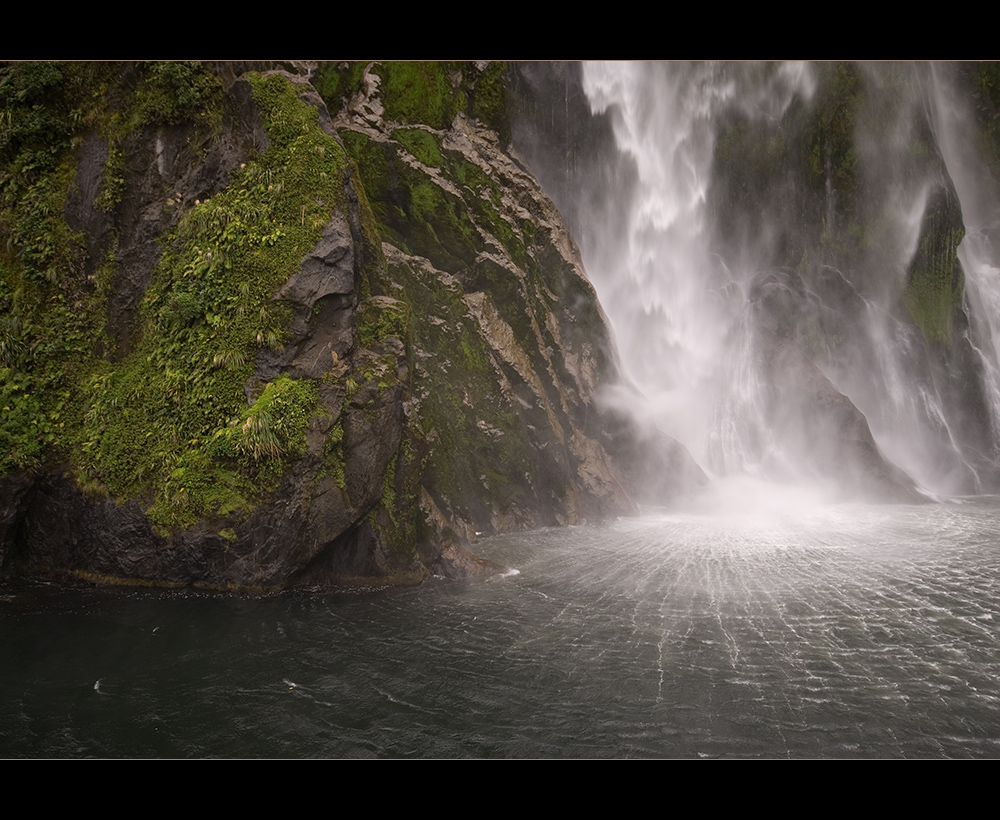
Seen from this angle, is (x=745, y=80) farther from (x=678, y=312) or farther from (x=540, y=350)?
(x=540, y=350)

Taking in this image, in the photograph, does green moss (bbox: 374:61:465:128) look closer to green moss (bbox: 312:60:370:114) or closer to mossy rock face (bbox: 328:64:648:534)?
mossy rock face (bbox: 328:64:648:534)

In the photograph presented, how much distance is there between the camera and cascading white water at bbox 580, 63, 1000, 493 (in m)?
29.7

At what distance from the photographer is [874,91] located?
32969 mm

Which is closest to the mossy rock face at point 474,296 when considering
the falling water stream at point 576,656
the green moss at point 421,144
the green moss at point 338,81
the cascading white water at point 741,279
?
the green moss at point 421,144

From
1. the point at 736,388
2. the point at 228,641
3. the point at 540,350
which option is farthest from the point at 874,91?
the point at 228,641

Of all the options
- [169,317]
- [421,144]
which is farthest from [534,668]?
[421,144]

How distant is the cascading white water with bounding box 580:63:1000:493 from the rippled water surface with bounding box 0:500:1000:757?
1741 centimetres

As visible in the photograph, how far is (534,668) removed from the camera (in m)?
8.13

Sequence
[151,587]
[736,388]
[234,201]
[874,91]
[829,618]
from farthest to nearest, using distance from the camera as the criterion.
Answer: [874,91] < [736,388] < [234,201] < [151,587] < [829,618]

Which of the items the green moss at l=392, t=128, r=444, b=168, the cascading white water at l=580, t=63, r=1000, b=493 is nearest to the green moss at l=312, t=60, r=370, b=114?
the green moss at l=392, t=128, r=444, b=168

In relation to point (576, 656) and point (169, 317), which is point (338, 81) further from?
point (576, 656)

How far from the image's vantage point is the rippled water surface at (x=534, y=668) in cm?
638

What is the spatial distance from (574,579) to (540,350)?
10.7m

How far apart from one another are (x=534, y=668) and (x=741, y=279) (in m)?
32.3
